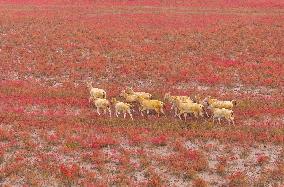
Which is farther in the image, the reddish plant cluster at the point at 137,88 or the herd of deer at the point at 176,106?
the herd of deer at the point at 176,106

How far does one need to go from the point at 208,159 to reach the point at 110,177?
16.4ft

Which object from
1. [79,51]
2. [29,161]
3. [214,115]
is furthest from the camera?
[79,51]

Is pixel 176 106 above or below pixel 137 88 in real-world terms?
above

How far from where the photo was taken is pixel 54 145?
22547 mm

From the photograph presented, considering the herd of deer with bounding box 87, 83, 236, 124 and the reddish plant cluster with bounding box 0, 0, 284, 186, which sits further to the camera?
the herd of deer with bounding box 87, 83, 236, 124

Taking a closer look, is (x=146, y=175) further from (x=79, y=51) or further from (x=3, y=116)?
(x=79, y=51)

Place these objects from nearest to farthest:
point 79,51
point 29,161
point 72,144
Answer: point 29,161, point 72,144, point 79,51

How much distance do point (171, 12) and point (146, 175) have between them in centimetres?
4154

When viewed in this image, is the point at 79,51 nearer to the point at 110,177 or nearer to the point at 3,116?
the point at 3,116

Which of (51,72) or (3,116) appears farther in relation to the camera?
(51,72)

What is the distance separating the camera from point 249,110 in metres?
27.1

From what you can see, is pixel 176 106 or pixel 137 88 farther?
pixel 137 88

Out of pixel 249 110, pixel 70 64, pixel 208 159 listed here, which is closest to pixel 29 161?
pixel 208 159

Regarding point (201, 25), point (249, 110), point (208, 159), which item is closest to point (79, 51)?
point (201, 25)
